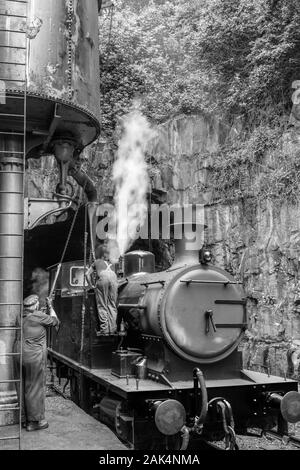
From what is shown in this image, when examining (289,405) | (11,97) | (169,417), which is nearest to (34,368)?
(169,417)

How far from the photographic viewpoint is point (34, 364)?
5.76m

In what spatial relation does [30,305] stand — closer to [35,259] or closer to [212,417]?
[212,417]

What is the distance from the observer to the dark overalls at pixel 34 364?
225 inches

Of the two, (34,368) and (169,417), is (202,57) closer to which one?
(34,368)

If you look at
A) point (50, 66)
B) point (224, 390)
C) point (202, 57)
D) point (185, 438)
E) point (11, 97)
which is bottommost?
point (185, 438)

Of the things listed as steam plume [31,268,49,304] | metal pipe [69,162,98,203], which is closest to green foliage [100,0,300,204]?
metal pipe [69,162,98,203]

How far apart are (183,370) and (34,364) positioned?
172cm

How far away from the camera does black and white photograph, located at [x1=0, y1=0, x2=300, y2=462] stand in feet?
18.1

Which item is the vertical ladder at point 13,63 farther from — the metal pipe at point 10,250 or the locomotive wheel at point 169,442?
the locomotive wheel at point 169,442

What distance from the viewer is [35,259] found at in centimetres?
1122

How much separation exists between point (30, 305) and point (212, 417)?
2.45 m

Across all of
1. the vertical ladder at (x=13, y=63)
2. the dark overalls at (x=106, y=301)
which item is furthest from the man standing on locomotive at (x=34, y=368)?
the dark overalls at (x=106, y=301)

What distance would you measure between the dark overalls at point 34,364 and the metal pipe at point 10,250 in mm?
163
